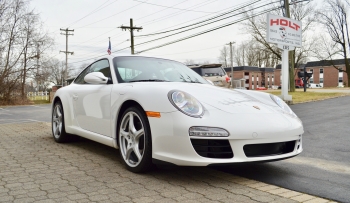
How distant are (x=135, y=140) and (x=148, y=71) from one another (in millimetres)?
1071

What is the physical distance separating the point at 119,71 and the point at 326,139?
3.55 m

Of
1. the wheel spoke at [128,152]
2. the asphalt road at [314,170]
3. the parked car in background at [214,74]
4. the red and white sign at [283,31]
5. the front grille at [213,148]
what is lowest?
the asphalt road at [314,170]

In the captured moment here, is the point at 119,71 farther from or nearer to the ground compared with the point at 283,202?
Result: farther from the ground

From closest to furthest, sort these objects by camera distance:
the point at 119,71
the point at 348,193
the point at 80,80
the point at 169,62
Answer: the point at 348,193 → the point at 119,71 → the point at 169,62 → the point at 80,80

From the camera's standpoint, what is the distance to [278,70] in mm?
81625

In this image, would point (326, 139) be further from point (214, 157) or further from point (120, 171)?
point (120, 171)

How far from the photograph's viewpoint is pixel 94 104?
13.4ft

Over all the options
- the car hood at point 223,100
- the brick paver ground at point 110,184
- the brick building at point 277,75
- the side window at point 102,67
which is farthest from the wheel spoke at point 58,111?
the brick building at point 277,75

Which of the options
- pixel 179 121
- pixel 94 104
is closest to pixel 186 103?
pixel 179 121

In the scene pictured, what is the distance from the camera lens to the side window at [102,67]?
4.15 m

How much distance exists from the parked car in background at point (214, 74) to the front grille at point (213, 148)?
1149 cm

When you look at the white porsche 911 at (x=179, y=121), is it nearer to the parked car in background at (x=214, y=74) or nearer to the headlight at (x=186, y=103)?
the headlight at (x=186, y=103)

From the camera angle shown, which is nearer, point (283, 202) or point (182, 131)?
point (283, 202)

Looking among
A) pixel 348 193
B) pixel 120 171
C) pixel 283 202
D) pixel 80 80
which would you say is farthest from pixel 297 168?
pixel 80 80
